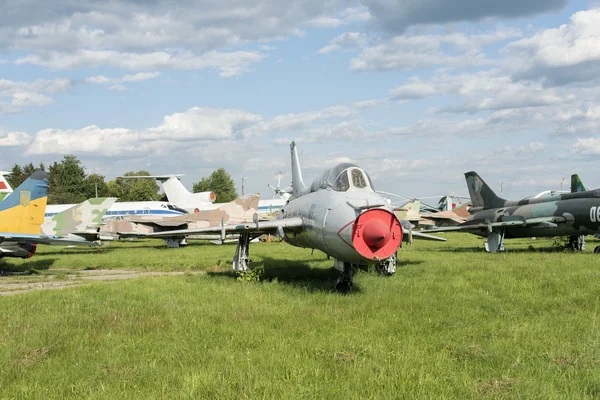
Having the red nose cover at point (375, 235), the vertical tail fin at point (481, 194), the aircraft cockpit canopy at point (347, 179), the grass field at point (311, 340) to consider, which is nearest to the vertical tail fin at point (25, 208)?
the grass field at point (311, 340)

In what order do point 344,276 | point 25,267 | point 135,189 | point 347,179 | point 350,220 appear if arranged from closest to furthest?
point 350,220 < point 344,276 < point 347,179 < point 25,267 < point 135,189

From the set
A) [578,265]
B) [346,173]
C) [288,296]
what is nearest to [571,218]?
[578,265]

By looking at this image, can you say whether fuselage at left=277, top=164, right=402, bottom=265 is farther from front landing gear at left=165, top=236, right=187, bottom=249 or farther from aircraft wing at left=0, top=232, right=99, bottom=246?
front landing gear at left=165, top=236, right=187, bottom=249

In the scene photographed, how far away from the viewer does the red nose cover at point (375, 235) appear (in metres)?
9.62

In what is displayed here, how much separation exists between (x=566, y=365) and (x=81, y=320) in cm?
729

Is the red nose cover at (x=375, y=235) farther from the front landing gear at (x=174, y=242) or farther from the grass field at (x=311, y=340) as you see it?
the front landing gear at (x=174, y=242)

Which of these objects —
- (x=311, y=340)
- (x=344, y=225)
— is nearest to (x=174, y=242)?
(x=344, y=225)

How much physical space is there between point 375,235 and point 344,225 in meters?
0.73

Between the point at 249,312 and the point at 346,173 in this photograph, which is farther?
the point at 346,173

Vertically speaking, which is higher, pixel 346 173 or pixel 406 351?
pixel 346 173

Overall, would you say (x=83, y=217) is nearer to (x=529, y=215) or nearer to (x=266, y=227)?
(x=266, y=227)

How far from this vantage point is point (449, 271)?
46.4ft

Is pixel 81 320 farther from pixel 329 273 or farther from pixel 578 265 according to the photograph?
pixel 578 265

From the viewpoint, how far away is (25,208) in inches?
749
